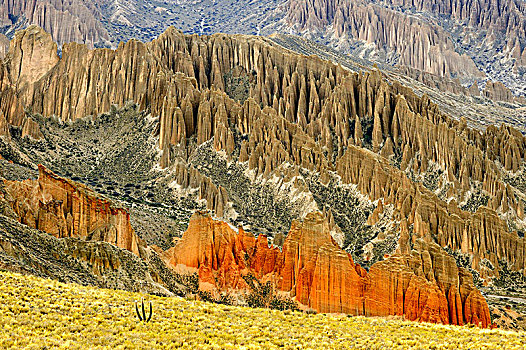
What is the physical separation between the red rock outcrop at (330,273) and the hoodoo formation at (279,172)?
0.19 metres

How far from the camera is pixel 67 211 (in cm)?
8088

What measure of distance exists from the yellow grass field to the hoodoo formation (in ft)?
93.7

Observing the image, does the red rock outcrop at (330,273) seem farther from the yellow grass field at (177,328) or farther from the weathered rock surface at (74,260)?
the yellow grass field at (177,328)

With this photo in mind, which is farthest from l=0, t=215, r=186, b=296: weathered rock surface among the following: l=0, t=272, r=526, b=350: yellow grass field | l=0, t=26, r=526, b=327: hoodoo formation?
l=0, t=26, r=526, b=327: hoodoo formation

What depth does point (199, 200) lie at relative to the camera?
141m

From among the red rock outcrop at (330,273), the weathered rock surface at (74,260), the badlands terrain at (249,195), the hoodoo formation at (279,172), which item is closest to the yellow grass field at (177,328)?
the badlands terrain at (249,195)

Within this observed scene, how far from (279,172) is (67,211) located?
71.0 m

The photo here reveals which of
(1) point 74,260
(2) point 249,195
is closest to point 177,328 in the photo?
(1) point 74,260

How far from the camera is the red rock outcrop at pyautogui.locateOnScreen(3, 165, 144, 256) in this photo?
7706cm

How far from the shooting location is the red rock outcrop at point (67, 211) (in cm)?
7706

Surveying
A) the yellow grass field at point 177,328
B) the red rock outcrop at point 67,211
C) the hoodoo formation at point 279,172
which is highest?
the yellow grass field at point 177,328

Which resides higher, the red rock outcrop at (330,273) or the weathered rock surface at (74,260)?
the weathered rock surface at (74,260)

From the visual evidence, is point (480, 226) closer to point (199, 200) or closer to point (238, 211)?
point (238, 211)

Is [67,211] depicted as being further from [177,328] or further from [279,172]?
[279,172]
